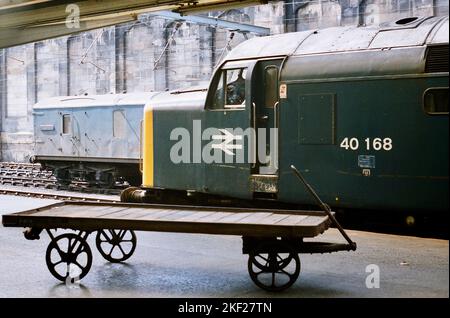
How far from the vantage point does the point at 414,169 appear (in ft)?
25.5

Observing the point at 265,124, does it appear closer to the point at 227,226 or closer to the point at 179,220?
the point at 179,220

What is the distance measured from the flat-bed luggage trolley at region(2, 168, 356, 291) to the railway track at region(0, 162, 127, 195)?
1216cm

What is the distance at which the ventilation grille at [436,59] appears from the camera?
306 inches

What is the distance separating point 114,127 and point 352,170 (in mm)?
11882

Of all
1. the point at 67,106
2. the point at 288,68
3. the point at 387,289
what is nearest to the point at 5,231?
the point at 288,68

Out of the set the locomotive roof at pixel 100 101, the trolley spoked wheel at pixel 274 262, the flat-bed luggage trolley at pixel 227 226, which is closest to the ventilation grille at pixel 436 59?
the flat-bed luggage trolley at pixel 227 226

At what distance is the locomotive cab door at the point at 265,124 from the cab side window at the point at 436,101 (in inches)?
91.1

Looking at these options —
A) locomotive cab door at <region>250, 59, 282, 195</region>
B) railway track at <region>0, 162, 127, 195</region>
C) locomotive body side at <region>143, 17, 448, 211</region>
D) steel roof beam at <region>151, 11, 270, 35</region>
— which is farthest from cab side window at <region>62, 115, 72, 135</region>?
locomotive cab door at <region>250, 59, 282, 195</region>

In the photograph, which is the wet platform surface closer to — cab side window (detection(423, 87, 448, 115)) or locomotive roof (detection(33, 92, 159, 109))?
cab side window (detection(423, 87, 448, 115))

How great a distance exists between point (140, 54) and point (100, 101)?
10315mm

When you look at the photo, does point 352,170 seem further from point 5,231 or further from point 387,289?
point 5,231

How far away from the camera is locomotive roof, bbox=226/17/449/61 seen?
27.2 ft

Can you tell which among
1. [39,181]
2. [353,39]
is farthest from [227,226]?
[39,181]

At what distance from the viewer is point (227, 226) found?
592cm
